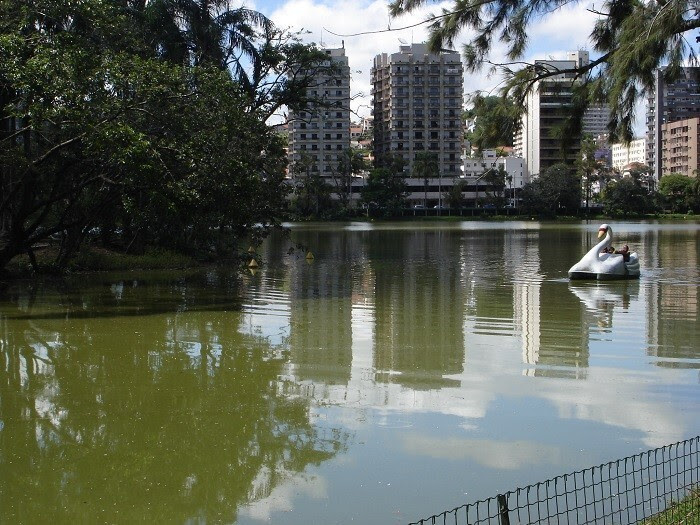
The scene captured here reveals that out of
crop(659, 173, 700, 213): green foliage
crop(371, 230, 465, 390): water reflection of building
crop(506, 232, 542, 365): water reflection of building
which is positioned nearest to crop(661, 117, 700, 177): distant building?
crop(659, 173, 700, 213): green foliage

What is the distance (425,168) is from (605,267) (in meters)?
101

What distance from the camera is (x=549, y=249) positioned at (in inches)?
1524

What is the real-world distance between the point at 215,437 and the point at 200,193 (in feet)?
35.6

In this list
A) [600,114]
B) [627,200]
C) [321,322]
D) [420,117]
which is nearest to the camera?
[600,114]

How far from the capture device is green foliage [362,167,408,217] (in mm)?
115312

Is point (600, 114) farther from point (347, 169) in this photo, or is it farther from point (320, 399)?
point (347, 169)

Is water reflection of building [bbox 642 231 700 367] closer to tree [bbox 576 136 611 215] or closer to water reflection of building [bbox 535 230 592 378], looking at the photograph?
water reflection of building [bbox 535 230 592 378]

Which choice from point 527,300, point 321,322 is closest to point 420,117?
point 527,300

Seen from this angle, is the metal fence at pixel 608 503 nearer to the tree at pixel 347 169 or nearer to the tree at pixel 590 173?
the tree at pixel 590 173

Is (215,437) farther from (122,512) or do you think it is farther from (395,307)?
(395,307)

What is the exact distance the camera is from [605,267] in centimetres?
2239

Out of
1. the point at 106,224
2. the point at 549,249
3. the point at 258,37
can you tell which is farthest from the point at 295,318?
the point at 549,249

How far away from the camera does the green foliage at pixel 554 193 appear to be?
10756cm

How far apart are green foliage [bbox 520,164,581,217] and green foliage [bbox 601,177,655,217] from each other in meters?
3.93
